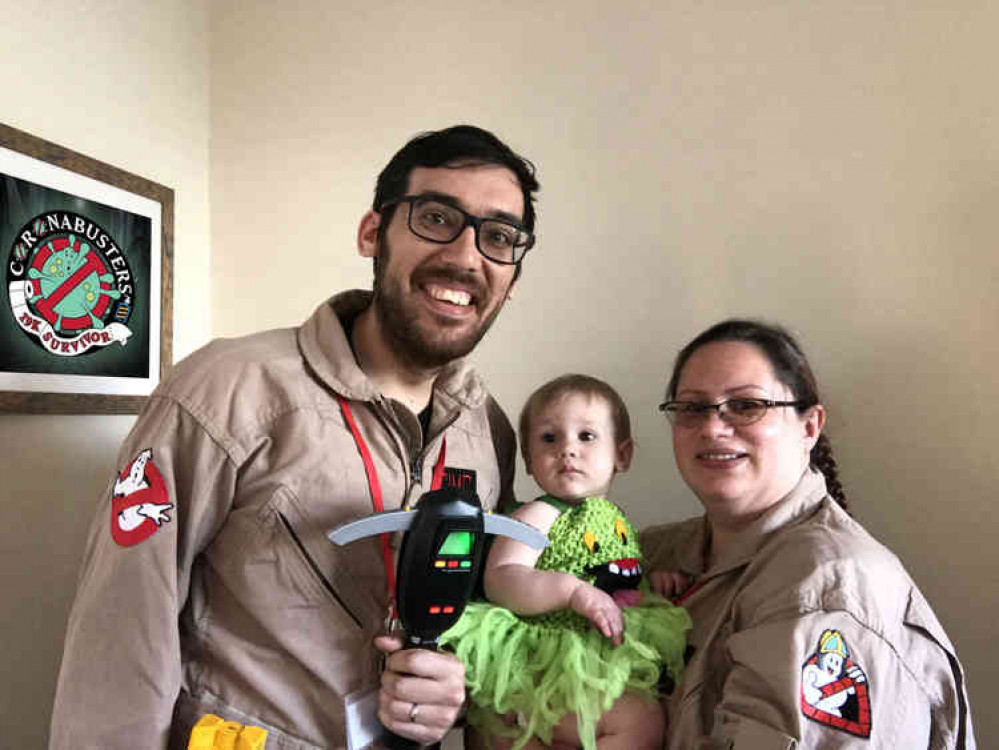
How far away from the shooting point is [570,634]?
126 cm

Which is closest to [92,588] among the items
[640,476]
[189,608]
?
[189,608]

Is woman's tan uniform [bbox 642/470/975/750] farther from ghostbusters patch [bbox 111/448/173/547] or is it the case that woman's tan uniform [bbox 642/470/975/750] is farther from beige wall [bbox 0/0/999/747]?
ghostbusters patch [bbox 111/448/173/547]

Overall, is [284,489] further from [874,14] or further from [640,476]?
[874,14]

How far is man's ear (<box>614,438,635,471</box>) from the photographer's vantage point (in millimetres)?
1570

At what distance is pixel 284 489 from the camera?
1280mm

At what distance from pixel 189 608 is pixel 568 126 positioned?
1452 millimetres

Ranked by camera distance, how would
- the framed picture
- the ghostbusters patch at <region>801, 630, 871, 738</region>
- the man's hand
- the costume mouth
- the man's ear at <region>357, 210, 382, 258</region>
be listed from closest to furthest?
the ghostbusters patch at <region>801, 630, 871, 738</region> < the man's hand < the costume mouth < the man's ear at <region>357, 210, 382, 258</region> < the framed picture

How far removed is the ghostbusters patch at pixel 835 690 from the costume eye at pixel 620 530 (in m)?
0.44

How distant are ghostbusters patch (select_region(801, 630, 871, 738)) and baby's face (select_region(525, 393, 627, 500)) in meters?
0.52

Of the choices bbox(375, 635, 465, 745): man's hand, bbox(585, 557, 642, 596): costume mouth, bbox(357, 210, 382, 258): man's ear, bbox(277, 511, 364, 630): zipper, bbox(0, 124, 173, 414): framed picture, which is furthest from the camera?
bbox(0, 124, 173, 414): framed picture

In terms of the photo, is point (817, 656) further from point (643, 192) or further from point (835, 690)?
point (643, 192)

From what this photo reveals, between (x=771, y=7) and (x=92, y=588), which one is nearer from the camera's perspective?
(x=92, y=588)

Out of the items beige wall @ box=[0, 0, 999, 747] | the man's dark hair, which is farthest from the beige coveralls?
beige wall @ box=[0, 0, 999, 747]

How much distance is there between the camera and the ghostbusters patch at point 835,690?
1.05m
